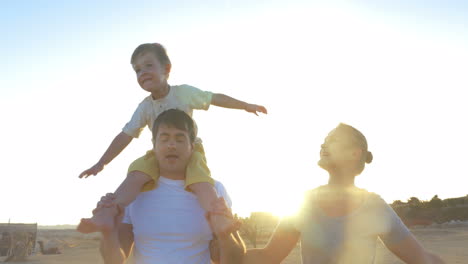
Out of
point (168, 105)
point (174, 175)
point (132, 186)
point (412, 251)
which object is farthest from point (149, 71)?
point (412, 251)

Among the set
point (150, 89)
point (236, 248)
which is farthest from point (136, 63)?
point (236, 248)

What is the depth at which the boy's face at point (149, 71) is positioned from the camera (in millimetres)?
4211

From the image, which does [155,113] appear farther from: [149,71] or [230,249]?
[230,249]

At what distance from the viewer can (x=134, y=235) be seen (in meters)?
3.48

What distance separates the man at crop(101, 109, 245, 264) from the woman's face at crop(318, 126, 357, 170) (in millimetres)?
921

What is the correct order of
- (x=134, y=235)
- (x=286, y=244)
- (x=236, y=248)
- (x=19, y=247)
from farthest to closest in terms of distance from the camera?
(x=19, y=247) < (x=286, y=244) < (x=134, y=235) < (x=236, y=248)

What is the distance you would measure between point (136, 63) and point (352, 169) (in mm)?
1929

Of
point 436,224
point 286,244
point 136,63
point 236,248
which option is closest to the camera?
point 236,248

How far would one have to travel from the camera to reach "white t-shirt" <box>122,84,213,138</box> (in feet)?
14.3

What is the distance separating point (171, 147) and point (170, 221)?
0.49 metres

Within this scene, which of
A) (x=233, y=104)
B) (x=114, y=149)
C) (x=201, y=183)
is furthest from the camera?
(x=114, y=149)

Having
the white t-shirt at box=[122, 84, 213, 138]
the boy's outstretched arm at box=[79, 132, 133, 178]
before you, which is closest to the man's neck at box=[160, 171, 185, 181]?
the white t-shirt at box=[122, 84, 213, 138]

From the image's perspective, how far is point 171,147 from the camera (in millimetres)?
3486

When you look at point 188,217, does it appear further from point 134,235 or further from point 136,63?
point 136,63
